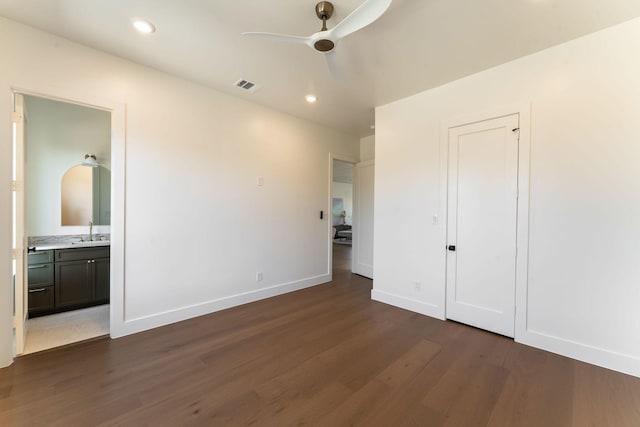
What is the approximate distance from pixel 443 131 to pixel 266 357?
3.06 metres

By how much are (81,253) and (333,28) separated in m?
3.84

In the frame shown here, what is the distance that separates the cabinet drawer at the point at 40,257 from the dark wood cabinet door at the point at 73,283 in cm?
11

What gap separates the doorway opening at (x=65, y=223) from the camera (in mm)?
2928

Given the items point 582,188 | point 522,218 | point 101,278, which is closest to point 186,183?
point 101,278

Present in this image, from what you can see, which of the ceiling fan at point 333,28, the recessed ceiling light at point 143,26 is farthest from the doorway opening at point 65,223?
the ceiling fan at point 333,28

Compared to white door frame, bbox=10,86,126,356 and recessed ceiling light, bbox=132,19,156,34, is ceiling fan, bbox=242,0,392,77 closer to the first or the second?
recessed ceiling light, bbox=132,19,156,34

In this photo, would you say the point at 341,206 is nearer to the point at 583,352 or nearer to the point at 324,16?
the point at 583,352

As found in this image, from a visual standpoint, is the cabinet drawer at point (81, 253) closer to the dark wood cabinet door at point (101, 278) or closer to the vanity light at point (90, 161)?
the dark wood cabinet door at point (101, 278)

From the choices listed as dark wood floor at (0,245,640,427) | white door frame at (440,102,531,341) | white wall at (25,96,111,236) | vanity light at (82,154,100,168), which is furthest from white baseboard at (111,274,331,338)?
white door frame at (440,102,531,341)

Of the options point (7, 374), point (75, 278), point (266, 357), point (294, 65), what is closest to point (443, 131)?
point (294, 65)

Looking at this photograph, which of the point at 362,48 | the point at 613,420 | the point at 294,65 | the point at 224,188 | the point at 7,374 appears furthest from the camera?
the point at 224,188

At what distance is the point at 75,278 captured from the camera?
10.7ft

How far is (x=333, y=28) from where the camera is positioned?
5.61 ft

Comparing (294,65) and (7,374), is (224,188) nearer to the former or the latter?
(294,65)
